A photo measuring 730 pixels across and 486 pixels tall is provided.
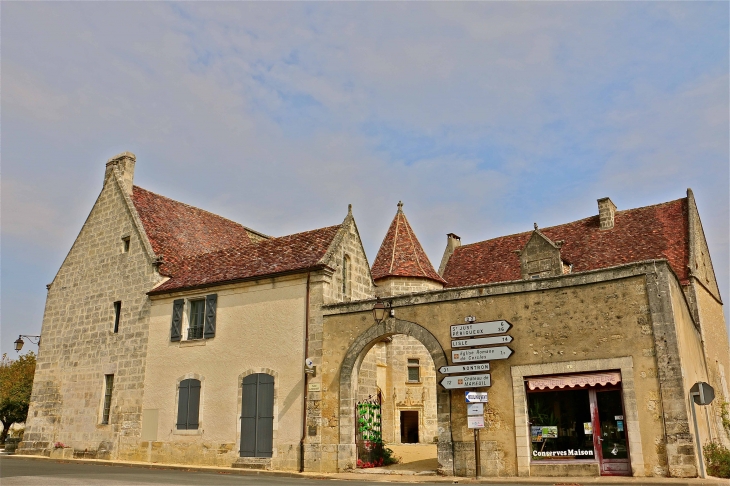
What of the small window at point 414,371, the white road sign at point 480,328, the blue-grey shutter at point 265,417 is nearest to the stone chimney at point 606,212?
the small window at point 414,371

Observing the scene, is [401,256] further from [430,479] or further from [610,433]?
[610,433]

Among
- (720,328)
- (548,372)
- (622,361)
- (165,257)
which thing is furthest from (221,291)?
(720,328)

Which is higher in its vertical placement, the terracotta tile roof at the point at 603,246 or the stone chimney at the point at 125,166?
the stone chimney at the point at 125,166

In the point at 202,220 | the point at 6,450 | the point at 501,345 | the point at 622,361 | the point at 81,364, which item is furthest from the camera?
the point at 202,220

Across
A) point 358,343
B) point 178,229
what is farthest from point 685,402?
point 178,229

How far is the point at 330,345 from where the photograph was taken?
50.6 ft

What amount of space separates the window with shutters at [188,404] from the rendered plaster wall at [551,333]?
4721mm

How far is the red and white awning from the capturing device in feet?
39.9

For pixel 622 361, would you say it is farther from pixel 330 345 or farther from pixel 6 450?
pixel 6 450

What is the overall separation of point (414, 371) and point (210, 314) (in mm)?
8265

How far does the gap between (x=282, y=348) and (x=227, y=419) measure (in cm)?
254

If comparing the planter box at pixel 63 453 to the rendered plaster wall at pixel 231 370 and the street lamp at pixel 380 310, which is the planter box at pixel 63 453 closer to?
the rendered plaster wall at pixel 231 370

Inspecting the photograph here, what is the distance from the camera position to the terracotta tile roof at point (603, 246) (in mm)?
21000

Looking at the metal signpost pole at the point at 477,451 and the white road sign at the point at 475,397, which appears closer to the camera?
the metal signpost pole at the point at 477,451
